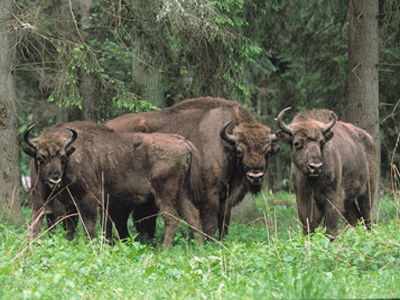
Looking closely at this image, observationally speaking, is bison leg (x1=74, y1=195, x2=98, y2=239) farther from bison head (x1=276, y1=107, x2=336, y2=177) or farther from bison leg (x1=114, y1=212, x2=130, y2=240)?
bison head (x1=276, y1=107, x2=336, y2=177)

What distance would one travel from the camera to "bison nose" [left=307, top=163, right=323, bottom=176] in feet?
28.5

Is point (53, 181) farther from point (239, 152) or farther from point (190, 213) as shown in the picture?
point (239, 152)

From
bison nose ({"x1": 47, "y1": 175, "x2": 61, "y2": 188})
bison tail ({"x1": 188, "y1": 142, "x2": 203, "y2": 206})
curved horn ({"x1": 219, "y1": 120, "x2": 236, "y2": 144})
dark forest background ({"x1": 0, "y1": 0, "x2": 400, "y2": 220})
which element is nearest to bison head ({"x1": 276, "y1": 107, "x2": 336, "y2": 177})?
curved horn ({"x1": 219, "y1": 120, "x2": 236, "y2": 144})

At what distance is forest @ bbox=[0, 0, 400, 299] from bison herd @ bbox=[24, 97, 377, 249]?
61cm

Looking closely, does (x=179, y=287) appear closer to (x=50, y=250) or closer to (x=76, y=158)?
(x=50, y=250)

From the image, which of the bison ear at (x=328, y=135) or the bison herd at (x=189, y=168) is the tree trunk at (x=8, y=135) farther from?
the bison ear at (x=328, y=135)

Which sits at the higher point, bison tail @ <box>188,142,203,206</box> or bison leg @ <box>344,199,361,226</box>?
bison tail @ <box>188,142,203,206</box>

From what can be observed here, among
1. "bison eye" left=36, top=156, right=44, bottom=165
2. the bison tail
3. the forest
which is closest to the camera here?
the forest

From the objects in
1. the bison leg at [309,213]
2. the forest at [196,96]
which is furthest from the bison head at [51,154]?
the bison leg at [309,213]

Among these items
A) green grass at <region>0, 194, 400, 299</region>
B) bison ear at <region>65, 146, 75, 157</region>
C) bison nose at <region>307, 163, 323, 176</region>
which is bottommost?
green grass at <region>0, 194, 400, 299</region>

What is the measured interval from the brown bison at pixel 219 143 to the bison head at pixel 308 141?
2.48ft

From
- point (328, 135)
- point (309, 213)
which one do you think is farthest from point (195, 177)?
point (328, 135)

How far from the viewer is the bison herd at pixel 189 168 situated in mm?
9156

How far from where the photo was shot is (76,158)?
369 inches
